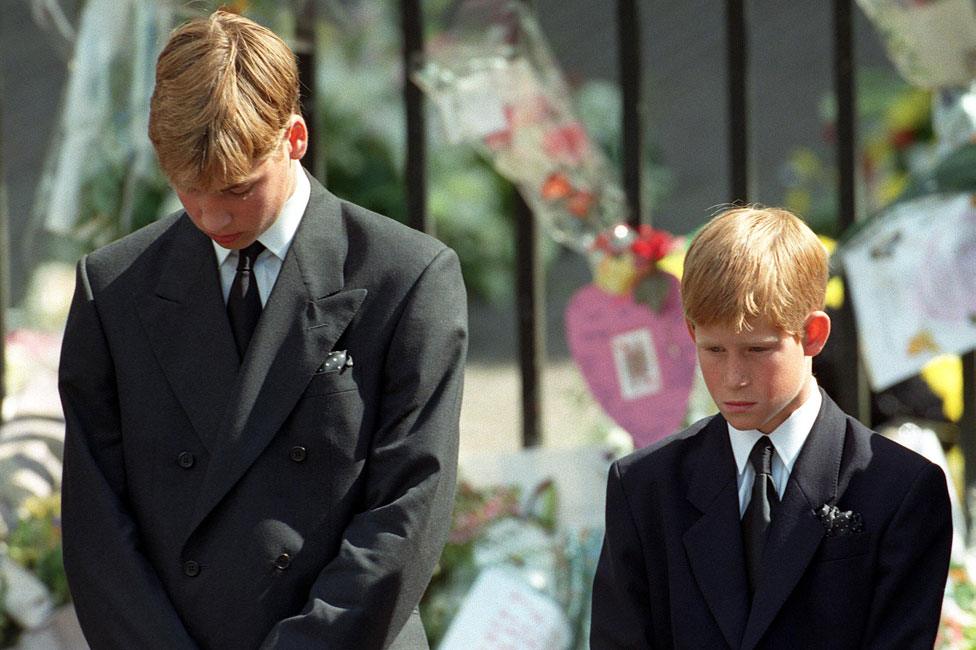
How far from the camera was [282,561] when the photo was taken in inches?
82.9

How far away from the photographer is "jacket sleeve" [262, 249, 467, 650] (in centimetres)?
206

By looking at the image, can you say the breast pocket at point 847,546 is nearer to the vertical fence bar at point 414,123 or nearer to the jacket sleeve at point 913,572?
the jacket sleeve at point 913,572

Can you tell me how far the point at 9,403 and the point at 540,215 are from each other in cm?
135

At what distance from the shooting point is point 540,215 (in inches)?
141

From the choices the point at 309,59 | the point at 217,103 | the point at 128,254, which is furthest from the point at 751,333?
the point at 309,59

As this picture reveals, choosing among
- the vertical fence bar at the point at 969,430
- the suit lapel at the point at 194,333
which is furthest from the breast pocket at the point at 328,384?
the vertical fence bar at the point at 969,430

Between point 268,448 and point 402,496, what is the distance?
0.64ft

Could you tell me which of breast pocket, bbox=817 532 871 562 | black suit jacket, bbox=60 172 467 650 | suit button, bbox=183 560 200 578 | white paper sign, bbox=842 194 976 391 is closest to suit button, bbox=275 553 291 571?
black suit jacket, bbox=60 172 467 650

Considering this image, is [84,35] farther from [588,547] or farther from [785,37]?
[785,37]

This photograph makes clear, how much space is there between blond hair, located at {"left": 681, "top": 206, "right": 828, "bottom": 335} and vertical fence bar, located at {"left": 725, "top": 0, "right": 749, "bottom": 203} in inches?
58.4

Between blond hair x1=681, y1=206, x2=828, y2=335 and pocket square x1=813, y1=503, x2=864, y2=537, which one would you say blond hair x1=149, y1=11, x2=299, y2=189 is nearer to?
blond hair x1=681, y1=206, x2=828, y2=335

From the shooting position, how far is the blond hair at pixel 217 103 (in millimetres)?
1985

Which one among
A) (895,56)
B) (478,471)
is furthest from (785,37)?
(478,471)

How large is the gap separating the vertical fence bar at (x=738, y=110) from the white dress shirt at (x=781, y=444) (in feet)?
4.94
